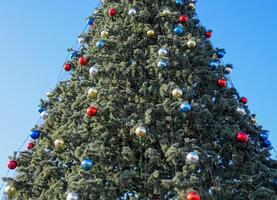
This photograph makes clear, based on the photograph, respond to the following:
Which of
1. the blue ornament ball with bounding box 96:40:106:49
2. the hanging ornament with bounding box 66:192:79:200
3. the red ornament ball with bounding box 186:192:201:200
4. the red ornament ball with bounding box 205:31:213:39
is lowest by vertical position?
the hanging ornament with bounding box 66:192:79:200

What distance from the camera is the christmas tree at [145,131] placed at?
661 cm

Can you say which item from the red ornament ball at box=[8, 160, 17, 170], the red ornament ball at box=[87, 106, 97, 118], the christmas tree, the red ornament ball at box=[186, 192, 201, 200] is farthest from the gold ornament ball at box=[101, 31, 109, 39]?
the red ornament ball at box=[186, 192, 201, 200]

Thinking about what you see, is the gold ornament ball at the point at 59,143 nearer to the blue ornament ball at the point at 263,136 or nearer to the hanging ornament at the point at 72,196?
the hanging ornament at the point at 72,196

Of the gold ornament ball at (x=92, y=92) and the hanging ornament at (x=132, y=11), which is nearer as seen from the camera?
the gold ornament ball at (x=92, y=92)

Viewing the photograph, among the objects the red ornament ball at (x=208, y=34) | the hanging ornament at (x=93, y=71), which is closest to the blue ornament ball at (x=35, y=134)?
the hanging ornament at (x=93, y=71)

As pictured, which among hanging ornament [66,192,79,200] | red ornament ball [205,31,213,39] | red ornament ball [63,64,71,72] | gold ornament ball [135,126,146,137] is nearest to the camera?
hanging ornament [66,192,79,200]

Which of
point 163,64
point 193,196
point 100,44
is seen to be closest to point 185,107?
point 163,64

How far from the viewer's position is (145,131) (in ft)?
22.4

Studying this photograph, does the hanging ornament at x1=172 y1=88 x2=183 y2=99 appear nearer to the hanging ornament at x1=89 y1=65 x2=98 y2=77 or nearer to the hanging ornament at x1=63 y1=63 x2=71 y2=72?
the hanging ornament at x1=89 y1=65 x2=98 y2=77

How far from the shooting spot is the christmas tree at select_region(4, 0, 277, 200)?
661 cm

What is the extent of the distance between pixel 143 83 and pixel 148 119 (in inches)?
41.9

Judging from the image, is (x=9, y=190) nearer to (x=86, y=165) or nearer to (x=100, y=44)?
(x=86, y=165)

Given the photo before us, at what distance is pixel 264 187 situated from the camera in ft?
21.6

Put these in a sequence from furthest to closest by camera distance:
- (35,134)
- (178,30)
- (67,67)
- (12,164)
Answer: (67,67) → (178,30) → (35,134) → (12,164)
